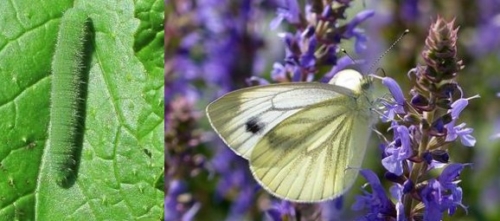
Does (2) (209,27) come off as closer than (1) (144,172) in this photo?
No

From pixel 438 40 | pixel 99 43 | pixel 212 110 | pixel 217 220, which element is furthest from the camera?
pixel 217 220

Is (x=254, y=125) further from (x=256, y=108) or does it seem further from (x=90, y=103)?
(x=90, y=103)

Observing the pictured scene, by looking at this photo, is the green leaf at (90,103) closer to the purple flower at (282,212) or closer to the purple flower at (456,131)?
the purple flower at (282,212)

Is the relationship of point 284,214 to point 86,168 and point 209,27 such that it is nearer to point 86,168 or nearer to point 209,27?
point 86,168

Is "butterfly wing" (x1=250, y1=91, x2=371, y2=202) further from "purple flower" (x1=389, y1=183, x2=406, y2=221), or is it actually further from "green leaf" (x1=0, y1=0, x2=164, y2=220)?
"green leaf" (x1=0, y1=0, x2=164, y2=220)

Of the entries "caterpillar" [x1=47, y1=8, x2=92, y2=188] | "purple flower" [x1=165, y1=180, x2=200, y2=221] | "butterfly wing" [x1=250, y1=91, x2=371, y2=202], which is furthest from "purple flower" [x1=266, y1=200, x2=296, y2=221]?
"caterpillar" [x1=47, y1=8, x2=92, y2=188]

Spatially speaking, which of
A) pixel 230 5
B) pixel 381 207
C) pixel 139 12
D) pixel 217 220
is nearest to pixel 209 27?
pixel 230 5

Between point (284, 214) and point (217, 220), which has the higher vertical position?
point (284, 214)
